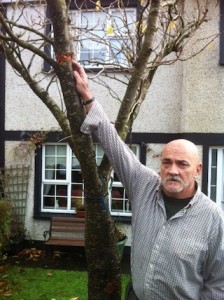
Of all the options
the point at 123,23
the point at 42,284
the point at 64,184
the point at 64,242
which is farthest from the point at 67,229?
the point at 123,23

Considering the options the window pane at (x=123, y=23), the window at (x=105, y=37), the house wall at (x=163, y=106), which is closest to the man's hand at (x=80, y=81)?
the window at (x=105, y=37)

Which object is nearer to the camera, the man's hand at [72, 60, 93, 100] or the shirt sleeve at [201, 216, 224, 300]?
the shirt sleeve at [201, 216, 224, 300]

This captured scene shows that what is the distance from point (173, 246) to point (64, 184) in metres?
5.96

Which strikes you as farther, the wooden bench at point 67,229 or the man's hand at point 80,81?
the wooden bench at point 67,229

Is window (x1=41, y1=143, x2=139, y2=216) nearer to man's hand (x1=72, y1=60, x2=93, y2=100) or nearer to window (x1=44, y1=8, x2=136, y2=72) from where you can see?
window (x1=44, y1=8, x2=136, y2=72)

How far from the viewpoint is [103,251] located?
2.59 m

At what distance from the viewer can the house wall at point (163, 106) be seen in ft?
22.4

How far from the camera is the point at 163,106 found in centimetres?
728

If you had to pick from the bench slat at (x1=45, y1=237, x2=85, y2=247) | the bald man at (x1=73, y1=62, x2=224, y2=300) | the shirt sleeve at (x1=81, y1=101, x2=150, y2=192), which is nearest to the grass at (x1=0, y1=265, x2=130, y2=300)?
the bench slat at (x1=45, y1=237, x2=85, y2=247)

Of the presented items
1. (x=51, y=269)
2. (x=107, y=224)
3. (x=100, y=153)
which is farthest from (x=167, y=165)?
(x=100, y=153)

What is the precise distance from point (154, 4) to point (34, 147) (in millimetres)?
5262

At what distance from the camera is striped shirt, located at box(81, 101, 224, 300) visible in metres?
2.02

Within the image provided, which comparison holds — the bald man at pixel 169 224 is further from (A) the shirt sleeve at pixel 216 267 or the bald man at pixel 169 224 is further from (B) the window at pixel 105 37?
(B) the window at pixel 105 37

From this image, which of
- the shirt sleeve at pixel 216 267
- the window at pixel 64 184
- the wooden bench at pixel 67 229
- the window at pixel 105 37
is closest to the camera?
the shirt sleeve at pixel 216 267
